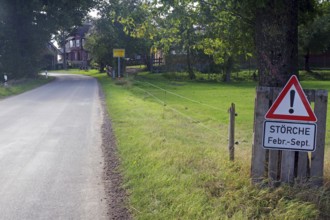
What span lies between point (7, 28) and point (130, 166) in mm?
35657

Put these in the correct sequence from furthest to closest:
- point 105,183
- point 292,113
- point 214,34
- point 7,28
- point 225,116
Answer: point 7,28 < point 225,116 < point 214,34 < point 105,183 < point 292,113

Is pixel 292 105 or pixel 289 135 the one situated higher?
pixel 292 105

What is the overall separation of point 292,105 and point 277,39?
3.48 ft

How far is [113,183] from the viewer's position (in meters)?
6.39

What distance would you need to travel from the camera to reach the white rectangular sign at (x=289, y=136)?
17.2ft

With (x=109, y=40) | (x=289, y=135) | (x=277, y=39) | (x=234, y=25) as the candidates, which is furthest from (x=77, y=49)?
(x=289, y=135)

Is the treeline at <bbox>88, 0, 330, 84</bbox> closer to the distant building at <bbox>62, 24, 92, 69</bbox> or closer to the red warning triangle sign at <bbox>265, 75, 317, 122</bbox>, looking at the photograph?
the red warning triangle sign at <bbox>265, 75, 317, 122</bbox>

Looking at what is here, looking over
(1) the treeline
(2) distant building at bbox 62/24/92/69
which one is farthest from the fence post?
(2) distant building at bbox 62/24/92/69

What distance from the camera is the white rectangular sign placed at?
17.2 feet

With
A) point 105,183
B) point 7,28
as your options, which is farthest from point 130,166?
point 7,28

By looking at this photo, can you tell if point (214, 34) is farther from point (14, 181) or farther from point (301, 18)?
point (14, 181)

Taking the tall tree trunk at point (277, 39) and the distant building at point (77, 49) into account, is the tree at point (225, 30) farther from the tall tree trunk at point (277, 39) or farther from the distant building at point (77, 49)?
the distant building at point (77, 49)

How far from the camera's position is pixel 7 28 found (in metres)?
38.6

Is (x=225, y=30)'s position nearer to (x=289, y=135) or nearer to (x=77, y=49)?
(x=289, y=135)
